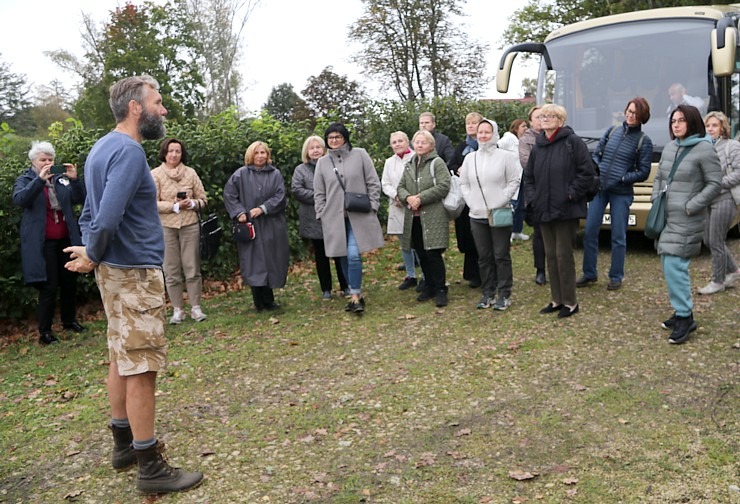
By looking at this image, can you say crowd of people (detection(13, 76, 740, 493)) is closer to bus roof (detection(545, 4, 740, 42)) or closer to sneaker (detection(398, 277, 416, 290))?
sneaker (detection(398, 277, 416, 290))

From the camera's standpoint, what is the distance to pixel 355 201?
7.83 meters

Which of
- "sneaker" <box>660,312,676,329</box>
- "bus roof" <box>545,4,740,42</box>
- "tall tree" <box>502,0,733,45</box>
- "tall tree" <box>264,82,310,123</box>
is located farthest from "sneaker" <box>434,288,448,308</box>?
"tall tree" <box>264,82,310,123</box>

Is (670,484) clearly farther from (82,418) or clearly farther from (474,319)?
(82,418)

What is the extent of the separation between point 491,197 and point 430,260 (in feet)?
3.52

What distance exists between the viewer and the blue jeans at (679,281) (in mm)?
6129

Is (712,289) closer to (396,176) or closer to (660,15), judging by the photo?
(396,176)

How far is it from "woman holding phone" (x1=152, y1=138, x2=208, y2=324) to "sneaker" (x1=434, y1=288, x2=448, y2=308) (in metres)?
2.77

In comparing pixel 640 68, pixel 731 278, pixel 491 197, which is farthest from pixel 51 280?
pixel 640 68

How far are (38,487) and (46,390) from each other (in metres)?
2.15

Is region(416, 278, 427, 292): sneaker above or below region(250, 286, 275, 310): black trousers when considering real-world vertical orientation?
below

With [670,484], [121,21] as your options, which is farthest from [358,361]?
[121,21]

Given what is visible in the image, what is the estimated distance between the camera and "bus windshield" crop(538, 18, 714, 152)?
9.77 metres

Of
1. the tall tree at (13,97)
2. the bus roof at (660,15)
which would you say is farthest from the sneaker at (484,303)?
the tall tree at (13,97)

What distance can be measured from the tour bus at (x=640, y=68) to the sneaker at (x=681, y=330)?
3490mm
